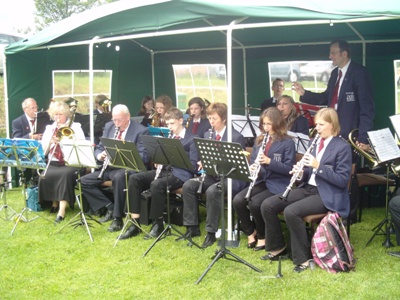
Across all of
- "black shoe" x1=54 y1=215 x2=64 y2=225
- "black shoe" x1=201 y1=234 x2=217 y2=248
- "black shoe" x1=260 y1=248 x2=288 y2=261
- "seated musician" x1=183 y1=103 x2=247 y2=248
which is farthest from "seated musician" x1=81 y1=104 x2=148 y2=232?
"black shoe" x1=260 y1=248 x2=288 y2=261

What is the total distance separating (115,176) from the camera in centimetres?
679

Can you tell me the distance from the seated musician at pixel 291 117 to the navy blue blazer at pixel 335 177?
1884 millimetres

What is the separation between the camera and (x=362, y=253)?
5.54m

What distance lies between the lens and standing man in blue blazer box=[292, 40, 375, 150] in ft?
20.6

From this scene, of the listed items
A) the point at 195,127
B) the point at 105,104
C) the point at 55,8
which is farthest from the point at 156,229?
the point at 55,8

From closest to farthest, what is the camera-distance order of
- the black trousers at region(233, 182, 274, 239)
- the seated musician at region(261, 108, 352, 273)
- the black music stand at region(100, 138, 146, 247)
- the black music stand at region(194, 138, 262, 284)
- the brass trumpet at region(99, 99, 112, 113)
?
the black music stand at region(194, 138, 262, 284)
the seated musician at region(261, 108, 352, 273)
the black trousers at region(233, 182, 274, 239)
the black music stand at region(100, 138, 146, 247)
the brass trumpet at region(99, 99, 112, 113)

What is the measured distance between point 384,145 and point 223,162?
172cm

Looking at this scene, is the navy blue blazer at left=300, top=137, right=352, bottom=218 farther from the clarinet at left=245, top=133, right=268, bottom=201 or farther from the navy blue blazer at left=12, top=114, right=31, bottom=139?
the navy blue blazer at left=12, top=114, right=31, bottom=139

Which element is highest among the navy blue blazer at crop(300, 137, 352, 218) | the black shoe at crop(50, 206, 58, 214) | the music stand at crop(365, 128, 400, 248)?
the music stand at crop(365, 128, 400, 248)

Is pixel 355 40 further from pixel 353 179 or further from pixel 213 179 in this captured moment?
pixel 213 179

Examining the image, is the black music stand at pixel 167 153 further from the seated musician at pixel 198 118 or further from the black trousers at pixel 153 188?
the seated musician at pixel 198 118

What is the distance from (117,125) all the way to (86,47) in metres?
3.94

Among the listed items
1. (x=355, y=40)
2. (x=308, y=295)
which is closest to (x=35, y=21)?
(x=355, y=40)

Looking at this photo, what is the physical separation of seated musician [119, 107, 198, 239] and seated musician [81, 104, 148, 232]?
228 millimetres
